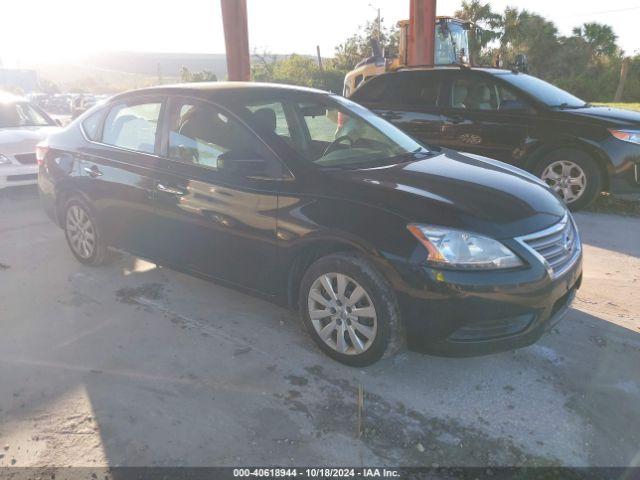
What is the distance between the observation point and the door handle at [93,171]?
14.1ft

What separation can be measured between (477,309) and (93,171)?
3254mm

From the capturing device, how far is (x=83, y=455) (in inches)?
96.1

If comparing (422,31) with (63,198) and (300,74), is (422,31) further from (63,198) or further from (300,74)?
(300,74)

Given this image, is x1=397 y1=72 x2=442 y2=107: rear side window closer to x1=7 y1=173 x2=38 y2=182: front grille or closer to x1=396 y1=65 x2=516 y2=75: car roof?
x1=396 y1=65 x2=516 y2=75: car roof

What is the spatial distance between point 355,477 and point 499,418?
2.82 ft

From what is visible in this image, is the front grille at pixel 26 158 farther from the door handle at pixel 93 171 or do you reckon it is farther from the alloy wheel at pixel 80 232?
the door handle at pixel 93 171

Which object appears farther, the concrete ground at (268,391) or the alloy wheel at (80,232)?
the alloy wheel at (80,232)

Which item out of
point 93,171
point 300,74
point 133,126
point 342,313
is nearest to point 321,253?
point 342,313

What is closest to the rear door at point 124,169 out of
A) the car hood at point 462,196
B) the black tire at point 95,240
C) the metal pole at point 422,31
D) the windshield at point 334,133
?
the black tire at point 95,240

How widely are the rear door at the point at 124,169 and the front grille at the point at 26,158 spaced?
3.40 meters

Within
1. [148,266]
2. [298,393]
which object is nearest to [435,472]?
[298,393]

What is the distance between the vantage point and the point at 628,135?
5.93m

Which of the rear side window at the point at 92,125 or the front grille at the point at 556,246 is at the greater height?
the rear side window at the point at 92,125

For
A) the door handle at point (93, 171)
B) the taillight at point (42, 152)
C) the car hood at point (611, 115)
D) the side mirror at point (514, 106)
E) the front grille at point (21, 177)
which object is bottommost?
the front grille at point (21, 177)
